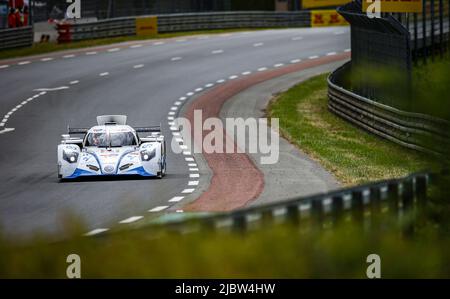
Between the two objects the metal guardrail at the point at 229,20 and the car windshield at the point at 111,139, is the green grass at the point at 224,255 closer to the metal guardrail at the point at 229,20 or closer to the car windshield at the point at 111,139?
the car windshield at the point at 111,139

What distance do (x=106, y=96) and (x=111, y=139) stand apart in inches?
693

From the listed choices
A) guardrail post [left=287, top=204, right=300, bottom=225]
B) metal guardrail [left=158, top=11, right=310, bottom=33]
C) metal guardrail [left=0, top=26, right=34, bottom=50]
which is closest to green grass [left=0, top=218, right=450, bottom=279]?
guardrail post [left=287, top=204, right=300, bottom=225]

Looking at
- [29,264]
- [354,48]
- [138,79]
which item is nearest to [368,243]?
[29,264]

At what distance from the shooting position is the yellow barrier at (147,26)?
2375 inches

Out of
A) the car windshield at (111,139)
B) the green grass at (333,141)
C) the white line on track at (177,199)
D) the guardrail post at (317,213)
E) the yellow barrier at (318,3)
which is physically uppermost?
the yellow barrier at (318,3)

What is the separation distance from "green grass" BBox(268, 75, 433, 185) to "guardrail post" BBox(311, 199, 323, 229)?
8.41 m

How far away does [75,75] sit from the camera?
154ft

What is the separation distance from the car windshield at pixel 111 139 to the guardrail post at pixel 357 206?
14600 millimetres

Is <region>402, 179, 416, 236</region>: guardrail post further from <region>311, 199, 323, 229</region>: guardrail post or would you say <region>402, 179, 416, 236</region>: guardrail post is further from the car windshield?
the car windshield

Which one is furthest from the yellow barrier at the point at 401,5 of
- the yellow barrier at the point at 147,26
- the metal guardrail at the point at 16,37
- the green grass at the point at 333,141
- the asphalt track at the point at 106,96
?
the yellow barrier at the point at 147,26

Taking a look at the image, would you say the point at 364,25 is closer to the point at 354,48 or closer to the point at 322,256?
the point at 354,48

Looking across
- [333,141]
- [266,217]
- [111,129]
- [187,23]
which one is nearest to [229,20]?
[187,23]

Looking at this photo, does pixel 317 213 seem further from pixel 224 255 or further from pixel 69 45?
pixel 69 45
